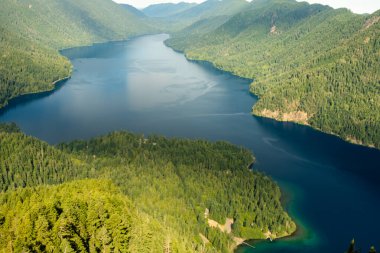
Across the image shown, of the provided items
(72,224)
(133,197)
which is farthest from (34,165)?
(72,224)

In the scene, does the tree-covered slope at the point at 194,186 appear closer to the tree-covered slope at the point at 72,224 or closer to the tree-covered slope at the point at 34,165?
the tree-covered slope at the point at 34,165

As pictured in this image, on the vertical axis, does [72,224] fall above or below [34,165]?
above

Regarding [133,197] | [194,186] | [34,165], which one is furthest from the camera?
[34,165]

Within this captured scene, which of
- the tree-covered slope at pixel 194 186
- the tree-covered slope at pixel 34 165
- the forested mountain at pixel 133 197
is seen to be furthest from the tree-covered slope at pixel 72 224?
the tree-covered slope at pixel 34 165

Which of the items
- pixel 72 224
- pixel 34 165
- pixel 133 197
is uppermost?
pixel 72 224

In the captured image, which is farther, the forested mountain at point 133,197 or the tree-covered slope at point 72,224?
the forested mountain at point 133,197

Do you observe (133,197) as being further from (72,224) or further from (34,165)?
(34,165)

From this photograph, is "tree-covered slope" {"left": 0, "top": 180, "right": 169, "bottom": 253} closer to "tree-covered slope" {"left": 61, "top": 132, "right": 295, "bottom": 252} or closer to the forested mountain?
the forested mountain

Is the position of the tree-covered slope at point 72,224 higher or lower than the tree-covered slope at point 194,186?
higher

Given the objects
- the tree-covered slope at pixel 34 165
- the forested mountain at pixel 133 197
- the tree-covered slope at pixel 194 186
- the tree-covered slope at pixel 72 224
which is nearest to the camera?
the tree-covered slope at pixel 72 224
